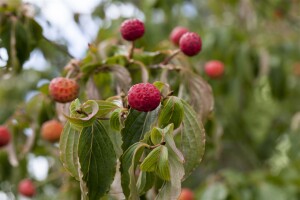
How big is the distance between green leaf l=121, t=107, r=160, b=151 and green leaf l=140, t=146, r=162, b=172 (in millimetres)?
137

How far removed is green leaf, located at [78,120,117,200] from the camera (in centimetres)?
163

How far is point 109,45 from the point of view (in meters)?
2.48

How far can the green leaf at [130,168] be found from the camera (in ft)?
5.08

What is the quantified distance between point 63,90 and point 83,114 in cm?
41

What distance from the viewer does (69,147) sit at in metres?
1.71

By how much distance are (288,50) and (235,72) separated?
0.79m

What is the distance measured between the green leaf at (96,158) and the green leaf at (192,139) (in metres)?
0.23

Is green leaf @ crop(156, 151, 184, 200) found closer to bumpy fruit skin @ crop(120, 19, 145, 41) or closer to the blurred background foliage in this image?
bumpy fruit skin @ crop(120, 19, 145, 41)

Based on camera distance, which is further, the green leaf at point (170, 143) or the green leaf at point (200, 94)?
the green leaf at point (200, 94)

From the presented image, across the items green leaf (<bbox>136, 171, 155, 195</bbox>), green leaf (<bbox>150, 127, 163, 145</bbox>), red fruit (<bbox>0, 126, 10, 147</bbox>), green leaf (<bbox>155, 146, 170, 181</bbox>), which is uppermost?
green leaf (<bbox>150, 127, 163, 145</bbox>)

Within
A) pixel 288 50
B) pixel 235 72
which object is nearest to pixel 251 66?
pixel 235 72

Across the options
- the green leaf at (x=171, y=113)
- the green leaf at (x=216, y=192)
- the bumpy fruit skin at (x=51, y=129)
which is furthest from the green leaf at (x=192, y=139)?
the green leaf at (x=216, y=192)

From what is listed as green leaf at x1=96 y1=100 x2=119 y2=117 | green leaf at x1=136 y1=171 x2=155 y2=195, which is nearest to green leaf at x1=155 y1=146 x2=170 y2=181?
green leaf at x1=136 y1=171 x2=155 y2=195

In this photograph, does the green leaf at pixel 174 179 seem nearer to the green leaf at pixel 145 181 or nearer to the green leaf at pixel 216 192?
the green leaf at pixel 145 181
